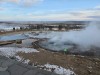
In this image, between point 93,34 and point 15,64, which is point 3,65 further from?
point 93,34

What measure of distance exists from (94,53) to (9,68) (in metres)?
10.1

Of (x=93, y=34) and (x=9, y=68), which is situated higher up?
(x=9, y=68)

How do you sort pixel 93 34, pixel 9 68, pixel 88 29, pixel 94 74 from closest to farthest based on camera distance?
pixel 9 68 < pixel 94 74 < pixel 93 34 < pixel 88 29

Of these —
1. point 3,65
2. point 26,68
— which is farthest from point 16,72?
point 3,65

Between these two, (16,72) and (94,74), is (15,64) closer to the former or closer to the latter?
(16,72)

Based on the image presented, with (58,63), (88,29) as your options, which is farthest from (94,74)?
(88,29)

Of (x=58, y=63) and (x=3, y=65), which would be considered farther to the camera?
(x=58, y=63)

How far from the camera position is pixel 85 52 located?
40.3 feet

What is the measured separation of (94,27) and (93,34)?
2612 millimetres

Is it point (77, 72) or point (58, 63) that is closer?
point (77, 72)

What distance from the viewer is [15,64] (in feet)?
9.75

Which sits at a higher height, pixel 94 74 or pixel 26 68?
pixel 26 68

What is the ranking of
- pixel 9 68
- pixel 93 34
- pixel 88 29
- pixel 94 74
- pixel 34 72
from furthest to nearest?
pixel 88 29 < pixel 93 34 < pixel 94 74 < pixel 9 68 < pixel 34 72

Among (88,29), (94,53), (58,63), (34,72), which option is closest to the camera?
(34,72)
